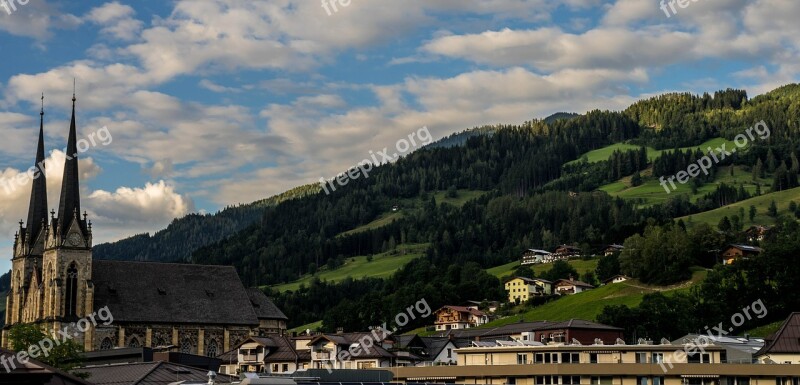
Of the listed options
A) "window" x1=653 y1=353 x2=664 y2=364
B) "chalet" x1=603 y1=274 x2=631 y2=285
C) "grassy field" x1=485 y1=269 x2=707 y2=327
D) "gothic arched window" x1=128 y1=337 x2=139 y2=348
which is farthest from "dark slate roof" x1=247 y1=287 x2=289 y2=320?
"window" x1=653 y1=353 x2=664 y2=364

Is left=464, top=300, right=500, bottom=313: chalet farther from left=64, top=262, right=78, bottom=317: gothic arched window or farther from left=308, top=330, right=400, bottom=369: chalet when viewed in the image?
left=308, top=330, right=400, bottom=369: chalet

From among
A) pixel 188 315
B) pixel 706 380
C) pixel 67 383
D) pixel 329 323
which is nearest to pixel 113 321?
pixel 188 315

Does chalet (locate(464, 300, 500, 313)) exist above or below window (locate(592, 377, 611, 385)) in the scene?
above

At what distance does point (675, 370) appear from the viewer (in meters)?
72.6

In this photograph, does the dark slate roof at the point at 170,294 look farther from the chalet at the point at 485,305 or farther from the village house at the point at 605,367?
the village house at the point at 605,367

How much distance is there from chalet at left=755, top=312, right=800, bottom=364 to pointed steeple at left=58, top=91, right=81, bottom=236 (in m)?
76.5

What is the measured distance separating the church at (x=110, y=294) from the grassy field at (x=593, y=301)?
1539 inches

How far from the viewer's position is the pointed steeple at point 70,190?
422ft

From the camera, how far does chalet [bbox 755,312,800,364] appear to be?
8225 cm

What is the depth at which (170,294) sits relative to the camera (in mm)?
139500

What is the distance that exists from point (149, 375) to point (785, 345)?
44244mm

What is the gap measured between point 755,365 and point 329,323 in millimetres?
126697

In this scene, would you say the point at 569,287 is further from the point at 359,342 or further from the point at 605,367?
the point at 605,367

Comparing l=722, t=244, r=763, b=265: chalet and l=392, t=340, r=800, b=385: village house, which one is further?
l=722, t=244, r=763, b=265: chalet
